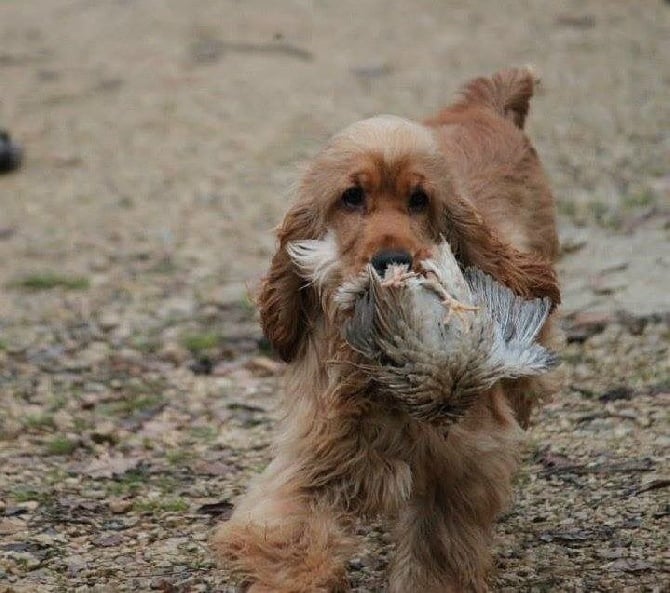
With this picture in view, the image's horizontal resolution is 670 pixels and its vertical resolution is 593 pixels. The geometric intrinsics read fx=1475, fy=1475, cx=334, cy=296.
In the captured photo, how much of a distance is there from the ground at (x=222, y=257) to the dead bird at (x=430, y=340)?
822 millimetres

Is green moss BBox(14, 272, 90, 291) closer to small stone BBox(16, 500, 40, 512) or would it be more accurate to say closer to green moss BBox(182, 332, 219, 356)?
green moss BBox(182, 332, 219, 356)

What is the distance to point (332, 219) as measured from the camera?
4188mm

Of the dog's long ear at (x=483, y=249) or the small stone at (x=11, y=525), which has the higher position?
the dog's long ear at (x=483, y=249)

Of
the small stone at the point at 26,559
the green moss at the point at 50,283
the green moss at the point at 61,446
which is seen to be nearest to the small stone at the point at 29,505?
the small stone at the point at 26,559

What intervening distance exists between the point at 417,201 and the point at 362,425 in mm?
641

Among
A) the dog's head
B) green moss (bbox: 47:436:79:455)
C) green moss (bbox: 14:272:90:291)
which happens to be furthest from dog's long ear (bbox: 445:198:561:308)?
green moss (bbox: 14:272:90:291)

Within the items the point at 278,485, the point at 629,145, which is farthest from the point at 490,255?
the point at 629,145

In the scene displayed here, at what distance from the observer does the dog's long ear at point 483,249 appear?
4309 mm

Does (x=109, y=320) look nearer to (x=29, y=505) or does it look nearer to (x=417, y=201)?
(x=29, y=505)

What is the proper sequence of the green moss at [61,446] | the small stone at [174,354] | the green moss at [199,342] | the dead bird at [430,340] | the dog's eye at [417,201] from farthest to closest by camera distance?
the green moss at [199,342] → the small stone at [174,354] → the green moss at [61,446] → the dog's eye at [417,201] → the dead bird at [430,340]

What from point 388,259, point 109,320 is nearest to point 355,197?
point 388,259

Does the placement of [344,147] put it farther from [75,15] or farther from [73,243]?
[75,15]

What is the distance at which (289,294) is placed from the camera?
4375 millimetres

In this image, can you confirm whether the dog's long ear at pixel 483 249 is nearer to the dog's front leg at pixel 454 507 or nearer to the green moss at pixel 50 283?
the dog's front leg at pixel 454 507
